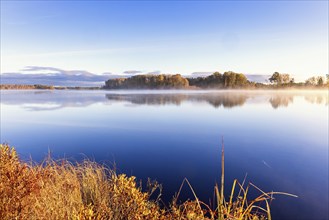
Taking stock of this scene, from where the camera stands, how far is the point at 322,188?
28.5ft

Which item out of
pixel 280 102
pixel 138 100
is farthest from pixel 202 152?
pixel 280 102

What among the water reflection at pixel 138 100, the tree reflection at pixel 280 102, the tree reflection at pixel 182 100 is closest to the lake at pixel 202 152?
the water reflection at pixel 138 100

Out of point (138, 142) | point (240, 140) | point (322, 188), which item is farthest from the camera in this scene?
point (240, 140)

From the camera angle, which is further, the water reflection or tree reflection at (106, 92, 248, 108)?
tree reflection at (106, 92, 248, 108)

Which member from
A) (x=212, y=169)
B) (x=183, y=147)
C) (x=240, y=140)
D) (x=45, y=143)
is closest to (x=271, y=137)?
(x=240, y=140)

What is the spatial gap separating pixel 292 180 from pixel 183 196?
184 inches

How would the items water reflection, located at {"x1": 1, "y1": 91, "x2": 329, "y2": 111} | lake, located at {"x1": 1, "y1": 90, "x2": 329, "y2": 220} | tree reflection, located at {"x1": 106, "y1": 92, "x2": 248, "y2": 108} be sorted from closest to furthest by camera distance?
lake, located at {"x1": 1, "y1": 90, "x2": 329, "y2": 220} < water reflection, located at {"x1": 1, "y1": 91, "x2": 329, "y2": 111} < tree reflection, located at {"x1": 106, "y1": 92, "x2": 248, "y2": 108}

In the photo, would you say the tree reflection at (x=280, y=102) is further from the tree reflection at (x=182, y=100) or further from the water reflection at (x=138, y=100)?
the tree reflection at (x=182, y=100)

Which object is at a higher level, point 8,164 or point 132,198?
point 8,164

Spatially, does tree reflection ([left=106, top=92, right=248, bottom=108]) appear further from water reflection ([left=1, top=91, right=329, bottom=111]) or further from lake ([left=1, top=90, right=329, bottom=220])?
lake ([left=1, top=90, right=329, bottom=220])

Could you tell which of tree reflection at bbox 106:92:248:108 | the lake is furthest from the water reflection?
the lake

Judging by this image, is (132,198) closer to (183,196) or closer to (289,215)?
(183,196)

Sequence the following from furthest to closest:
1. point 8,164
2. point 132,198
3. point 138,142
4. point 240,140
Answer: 1. point 240,140
2. point 138,142
3. point 8,164
4. point 132,198

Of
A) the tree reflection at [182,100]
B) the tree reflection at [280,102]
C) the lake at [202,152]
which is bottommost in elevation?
the lake at [202,152]
